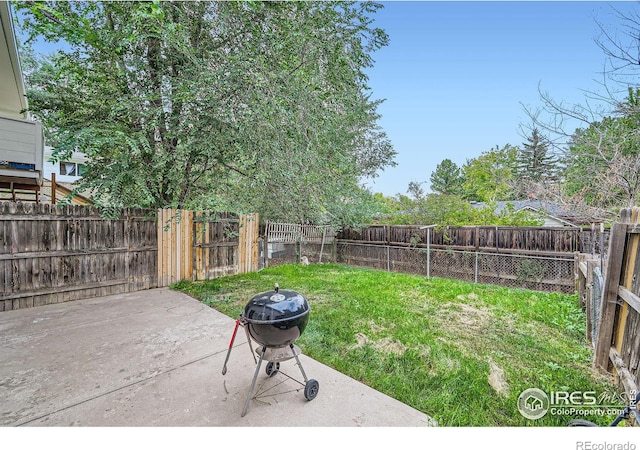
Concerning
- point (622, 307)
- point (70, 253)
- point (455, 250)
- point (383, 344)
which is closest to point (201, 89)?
point (70, 253)

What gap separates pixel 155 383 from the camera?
216cm

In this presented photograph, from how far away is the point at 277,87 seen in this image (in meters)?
4.08

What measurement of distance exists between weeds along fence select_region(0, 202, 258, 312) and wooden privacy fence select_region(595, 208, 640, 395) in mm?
5543

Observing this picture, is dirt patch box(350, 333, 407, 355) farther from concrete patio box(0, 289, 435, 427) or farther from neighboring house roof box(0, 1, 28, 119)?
neighboring house roof box(0, 1, 28, 119)

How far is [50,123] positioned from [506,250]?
949 centimetres

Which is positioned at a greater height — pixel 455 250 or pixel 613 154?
pixel 613 154

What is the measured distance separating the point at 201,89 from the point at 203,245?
3159 millimetres

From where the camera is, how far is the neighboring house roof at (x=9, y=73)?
8.32 ft

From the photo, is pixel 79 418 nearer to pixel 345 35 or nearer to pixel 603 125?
pixel 345 35

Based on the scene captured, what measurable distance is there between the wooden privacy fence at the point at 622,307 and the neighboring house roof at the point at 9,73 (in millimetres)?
5217

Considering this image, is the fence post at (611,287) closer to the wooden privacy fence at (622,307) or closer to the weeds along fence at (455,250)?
the wooden privacy fence at (622,307)

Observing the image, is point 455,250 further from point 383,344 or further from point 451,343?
point 383,344

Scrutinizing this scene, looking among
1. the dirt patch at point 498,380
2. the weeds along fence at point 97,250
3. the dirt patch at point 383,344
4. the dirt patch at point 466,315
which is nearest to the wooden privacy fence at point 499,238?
the dirt patch at point 466,315
